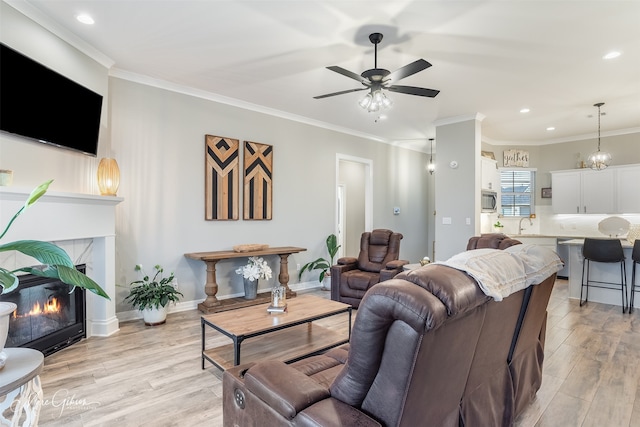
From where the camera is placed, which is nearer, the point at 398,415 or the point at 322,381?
the point at 398,415

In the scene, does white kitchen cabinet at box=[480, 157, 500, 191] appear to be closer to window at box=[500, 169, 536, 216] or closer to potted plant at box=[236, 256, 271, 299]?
window at box=[500, 169, 536, 216]

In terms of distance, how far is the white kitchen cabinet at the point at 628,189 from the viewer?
241 inches

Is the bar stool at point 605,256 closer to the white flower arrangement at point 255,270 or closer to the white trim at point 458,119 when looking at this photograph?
the white trim at point 458,119

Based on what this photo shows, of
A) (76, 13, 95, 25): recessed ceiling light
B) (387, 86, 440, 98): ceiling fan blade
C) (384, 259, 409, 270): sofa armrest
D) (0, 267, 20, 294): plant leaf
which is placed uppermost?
(76, 13, 95, 25): recessed ceiling light

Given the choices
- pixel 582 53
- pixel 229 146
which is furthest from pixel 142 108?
pixel 582 53

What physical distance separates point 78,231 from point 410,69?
3.26m

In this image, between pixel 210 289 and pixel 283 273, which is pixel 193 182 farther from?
pixel 283 273

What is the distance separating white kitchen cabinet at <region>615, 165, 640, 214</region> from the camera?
6.13m

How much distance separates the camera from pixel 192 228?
4500 mm

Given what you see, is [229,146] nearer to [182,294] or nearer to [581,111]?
[182,294]

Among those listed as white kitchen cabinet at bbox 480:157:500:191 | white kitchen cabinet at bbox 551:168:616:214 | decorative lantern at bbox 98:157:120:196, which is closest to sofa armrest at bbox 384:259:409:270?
white kitchen cabinet at bbox 480:157:500:191

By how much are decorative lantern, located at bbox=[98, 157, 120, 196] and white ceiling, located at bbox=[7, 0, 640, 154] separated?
1.10m

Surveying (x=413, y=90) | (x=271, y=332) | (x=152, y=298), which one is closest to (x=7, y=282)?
(x=271, y=332)

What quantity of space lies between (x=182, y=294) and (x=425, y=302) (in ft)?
12.8
